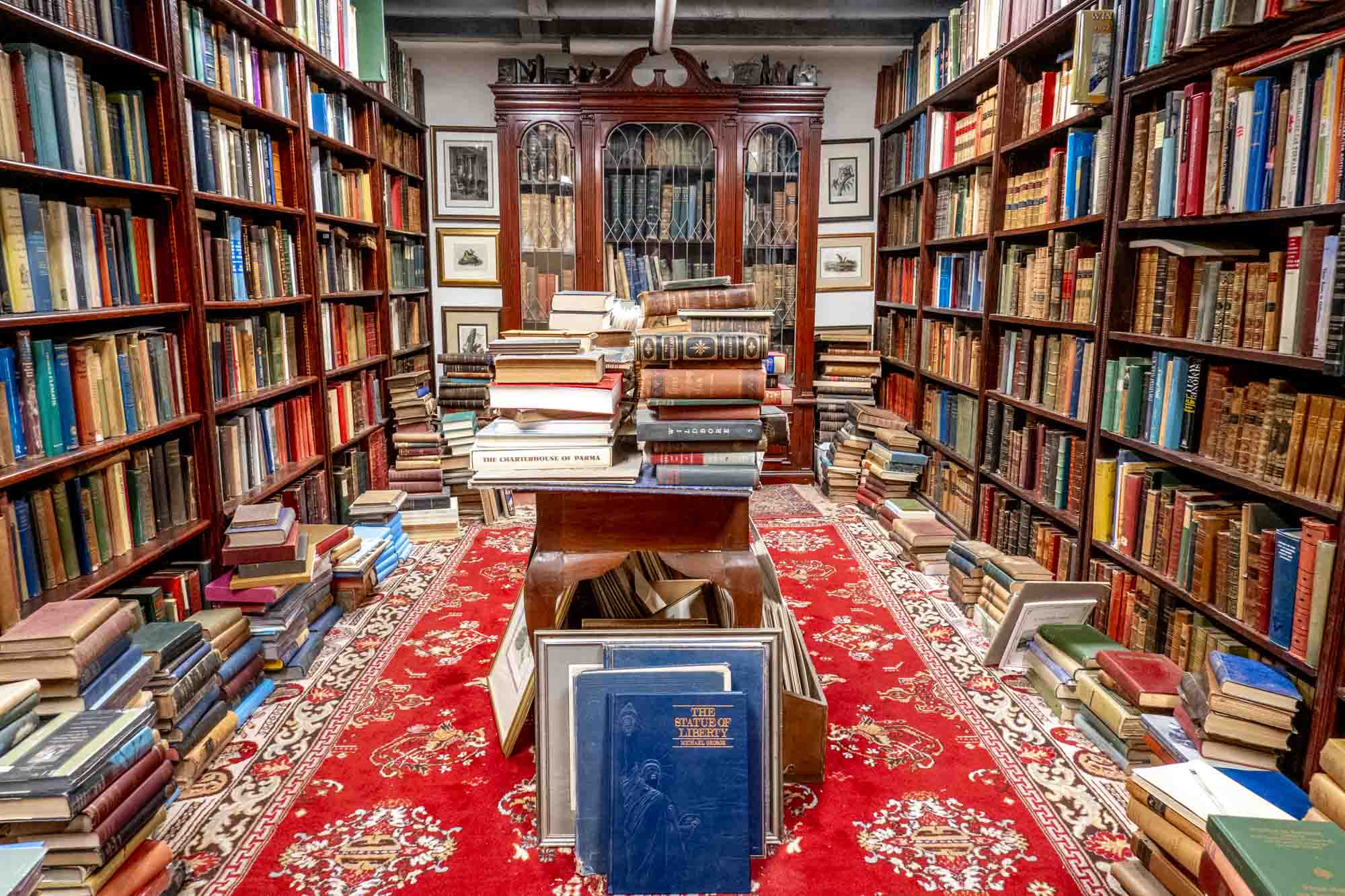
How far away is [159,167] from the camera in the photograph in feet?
9.78

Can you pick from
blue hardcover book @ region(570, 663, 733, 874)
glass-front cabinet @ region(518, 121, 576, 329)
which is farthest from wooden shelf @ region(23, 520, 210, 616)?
glass-front cabinet @ region(518, 121, 576, 329)

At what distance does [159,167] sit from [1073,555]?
354 centimetres

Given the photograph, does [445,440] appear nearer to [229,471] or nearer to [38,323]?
[229,471]

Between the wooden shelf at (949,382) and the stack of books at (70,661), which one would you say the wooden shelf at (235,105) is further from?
the wooden shelf at (949,382)

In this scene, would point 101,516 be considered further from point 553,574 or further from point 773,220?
point 773,220

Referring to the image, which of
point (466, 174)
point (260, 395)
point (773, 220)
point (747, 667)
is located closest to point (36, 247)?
point (260, 395)

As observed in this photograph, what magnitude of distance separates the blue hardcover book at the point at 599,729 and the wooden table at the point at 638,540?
33cm

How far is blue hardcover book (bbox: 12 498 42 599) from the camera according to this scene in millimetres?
2373

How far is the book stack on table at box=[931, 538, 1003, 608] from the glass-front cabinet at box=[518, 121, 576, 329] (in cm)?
314

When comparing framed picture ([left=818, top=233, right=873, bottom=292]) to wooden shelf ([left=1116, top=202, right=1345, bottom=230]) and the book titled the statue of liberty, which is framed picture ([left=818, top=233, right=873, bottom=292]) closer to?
wooden shelf ([left=1116, top=202, right=1345, bottom=230])

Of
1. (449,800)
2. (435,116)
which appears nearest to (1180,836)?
(449,800)

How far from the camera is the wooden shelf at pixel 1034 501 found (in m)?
3.53

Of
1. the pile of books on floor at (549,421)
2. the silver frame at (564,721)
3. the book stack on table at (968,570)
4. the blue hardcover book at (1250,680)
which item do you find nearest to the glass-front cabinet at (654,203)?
the book stack on table at (968,570)

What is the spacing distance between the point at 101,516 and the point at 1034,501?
11.2ft
